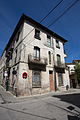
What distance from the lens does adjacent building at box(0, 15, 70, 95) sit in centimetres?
1033

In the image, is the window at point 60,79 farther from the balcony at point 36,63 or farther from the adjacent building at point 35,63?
the balcony at point 36,63

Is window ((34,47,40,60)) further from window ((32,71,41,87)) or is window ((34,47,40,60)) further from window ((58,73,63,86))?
window ((58,73,63,86))

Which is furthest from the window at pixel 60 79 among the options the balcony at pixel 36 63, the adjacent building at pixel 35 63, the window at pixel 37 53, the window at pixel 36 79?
the window at pixel 37 53

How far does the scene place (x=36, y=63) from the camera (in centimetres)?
1137

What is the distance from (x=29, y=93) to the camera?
399 inches

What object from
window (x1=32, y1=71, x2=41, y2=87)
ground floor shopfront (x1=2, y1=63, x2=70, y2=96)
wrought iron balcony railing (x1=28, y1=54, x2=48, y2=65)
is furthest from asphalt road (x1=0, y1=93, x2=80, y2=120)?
wrought iron balcony railing (x1=28, y1=54, x2=48, y2=65)

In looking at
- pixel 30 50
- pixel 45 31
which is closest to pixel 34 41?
pixel 30 50

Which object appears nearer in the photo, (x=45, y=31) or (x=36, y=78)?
(x=36, y=78)

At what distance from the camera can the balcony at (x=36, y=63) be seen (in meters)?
11.0

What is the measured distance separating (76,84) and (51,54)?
13.0 m

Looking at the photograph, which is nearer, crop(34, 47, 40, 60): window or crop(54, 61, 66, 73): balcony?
crop(34, 47, 40, 60): window

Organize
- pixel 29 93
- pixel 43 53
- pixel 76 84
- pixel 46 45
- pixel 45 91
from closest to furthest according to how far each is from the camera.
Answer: pixel 29 93 → pixel 45 91 → pixel 43 53 → pixel 46 45 → pixel 76 84

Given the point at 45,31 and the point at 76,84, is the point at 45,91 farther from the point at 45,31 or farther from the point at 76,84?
the point at 76,84

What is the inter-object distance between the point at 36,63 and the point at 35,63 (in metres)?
0.15
